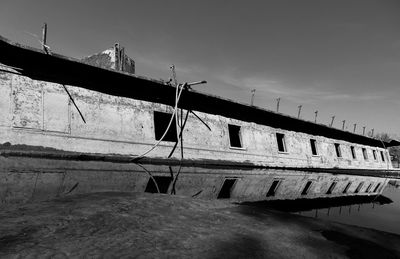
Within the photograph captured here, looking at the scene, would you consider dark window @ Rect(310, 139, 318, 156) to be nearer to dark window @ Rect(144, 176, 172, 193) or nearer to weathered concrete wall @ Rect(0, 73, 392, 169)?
weathered concrete wall @ Rect(0, 73, 392, 169)

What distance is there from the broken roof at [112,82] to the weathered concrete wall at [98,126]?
27cm

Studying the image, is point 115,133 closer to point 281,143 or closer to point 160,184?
point 160,184

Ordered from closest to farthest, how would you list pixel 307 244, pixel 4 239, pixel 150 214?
1. pixel 4 239
2. pixel 307 244
3. pixel 150 214

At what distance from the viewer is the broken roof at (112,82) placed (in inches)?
318

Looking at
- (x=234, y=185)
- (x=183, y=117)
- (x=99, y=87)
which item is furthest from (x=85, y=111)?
(x=234, y=185)

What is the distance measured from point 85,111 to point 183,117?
416cm

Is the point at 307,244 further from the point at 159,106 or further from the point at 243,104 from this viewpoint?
the point at 243,104

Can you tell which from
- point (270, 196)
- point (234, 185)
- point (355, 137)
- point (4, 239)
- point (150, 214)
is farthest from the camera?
point (355, 137)

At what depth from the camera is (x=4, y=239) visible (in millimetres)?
2006

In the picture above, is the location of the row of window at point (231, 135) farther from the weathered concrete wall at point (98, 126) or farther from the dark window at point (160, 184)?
the dark window at point (160, 184)

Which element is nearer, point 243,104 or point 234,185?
point 234,185

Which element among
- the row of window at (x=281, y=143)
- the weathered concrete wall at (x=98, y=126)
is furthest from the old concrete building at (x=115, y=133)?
the row of window at (x=281, y=143)

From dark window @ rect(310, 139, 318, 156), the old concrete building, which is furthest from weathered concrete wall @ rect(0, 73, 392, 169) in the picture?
dark window @ rect(310, 139, 318, 156)

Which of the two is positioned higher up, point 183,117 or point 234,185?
point 183,117
